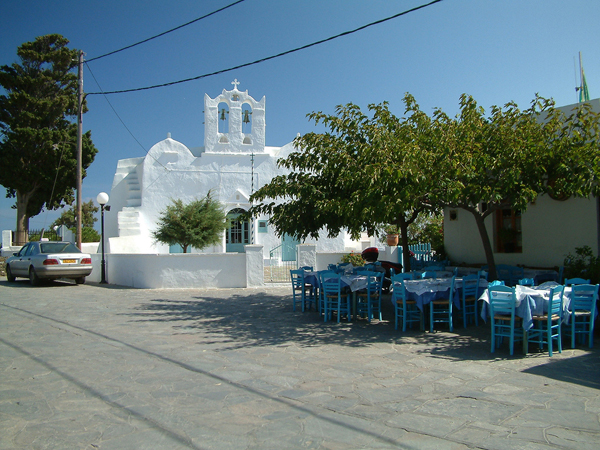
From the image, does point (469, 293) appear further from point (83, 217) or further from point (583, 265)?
point (83, 217)

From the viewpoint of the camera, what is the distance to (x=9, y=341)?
7957mm

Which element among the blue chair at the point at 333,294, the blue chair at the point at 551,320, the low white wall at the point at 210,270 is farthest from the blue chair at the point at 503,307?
the low white wall at the point at 210,270

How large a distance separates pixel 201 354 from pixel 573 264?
8.25 meters

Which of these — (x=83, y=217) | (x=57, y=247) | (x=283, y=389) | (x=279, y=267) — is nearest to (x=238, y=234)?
(x=279, y=267)

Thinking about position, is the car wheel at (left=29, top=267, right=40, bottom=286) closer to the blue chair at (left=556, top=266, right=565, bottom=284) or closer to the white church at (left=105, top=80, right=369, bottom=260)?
the white church at (left=105, top=80, right=369, bottom=260)

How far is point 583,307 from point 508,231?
5.46 metres

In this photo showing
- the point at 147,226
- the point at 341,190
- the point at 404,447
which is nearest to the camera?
the point at 404,447

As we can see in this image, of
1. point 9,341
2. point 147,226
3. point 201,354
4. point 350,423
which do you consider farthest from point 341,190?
point 147,226

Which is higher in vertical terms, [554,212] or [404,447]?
[554,212]

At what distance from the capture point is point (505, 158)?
8328mm

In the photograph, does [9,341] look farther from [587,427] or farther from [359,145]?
[587,427]

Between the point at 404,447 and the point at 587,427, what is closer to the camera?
the point at 404,447

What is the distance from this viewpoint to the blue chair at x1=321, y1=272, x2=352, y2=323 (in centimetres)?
976

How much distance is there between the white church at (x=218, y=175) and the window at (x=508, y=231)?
12.0 m
